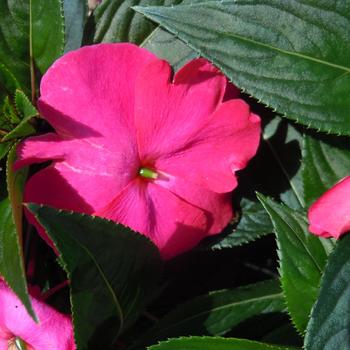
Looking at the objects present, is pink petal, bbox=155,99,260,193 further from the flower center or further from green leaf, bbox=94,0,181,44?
green leaf, bbox=94,0,181,44

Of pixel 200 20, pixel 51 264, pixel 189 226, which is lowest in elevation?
pixel 51 264

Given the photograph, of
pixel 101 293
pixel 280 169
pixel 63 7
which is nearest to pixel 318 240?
pixel 280 169

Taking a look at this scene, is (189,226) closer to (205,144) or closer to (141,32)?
(205,144)

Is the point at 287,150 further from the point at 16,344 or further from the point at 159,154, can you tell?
the point at 16,344

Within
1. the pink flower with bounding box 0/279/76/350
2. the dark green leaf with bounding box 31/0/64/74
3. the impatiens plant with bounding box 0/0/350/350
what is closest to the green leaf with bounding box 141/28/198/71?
the impatiens plant with bounding box 0/0/350/350

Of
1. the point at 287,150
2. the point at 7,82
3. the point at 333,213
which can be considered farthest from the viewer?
the point at 287,150

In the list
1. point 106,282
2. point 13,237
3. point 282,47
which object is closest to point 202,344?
point 106,282

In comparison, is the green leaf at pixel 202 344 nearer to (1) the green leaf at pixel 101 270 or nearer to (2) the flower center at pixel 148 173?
(1) the green leaf at pixel 101 270
